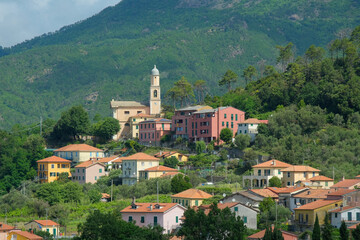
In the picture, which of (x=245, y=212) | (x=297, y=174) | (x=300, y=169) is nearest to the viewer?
(x=245, y=212)

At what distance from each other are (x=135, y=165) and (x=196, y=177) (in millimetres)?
10178

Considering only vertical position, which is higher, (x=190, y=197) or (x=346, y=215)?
(x=190, y=197)

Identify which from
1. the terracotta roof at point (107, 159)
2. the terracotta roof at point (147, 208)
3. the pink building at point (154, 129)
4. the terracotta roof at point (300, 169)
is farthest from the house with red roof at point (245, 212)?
the pink building at point (154, 129)

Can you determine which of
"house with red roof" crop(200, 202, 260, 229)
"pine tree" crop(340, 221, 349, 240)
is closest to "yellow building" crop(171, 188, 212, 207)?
"house with red roof" crop(200, 202, 260, 229)

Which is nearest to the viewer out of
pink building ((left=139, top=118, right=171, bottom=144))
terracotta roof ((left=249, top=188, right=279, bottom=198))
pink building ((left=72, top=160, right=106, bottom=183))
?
terracotta roof ((left=249, top=188, right=279, bottom=198))

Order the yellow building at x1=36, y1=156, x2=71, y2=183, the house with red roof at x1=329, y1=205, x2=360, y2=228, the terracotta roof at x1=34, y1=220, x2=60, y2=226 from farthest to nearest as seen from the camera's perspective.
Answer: the yellow building at x1=36, y1=156, x2=71, y2=183
the terracotta roof at x1=34, y1=220, x2=60, y2=226
the house with red roof at x1=329, y1=205, x2=360, y2=228

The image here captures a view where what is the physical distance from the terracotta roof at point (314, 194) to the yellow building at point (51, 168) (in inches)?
1515

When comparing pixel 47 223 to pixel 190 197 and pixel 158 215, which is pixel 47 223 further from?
pixel 190 197

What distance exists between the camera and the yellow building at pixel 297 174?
9244 cm

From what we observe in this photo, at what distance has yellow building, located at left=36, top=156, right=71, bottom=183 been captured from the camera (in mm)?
110688

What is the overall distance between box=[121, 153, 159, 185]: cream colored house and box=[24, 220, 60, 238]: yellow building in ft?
64.6

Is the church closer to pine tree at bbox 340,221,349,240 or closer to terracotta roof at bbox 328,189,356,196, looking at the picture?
terracotta roof at bbox 328,189,356,196

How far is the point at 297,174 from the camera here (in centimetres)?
9250

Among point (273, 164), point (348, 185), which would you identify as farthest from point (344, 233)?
point (273, 164)
